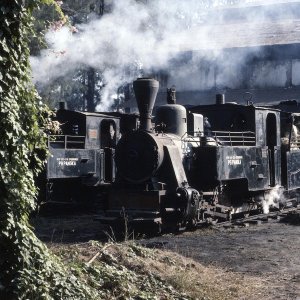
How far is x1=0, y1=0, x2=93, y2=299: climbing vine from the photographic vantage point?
523 cm

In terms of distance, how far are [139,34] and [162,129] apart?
31.8ft

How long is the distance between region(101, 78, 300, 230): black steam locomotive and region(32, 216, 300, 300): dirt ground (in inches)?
22.8

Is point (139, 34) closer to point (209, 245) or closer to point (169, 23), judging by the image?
point (169, 23)

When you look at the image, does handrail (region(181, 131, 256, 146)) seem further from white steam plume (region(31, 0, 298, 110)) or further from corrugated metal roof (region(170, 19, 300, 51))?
corrugated metal roof (region(170, 19, 300, 51))

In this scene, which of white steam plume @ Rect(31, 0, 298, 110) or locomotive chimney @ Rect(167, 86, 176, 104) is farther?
white steam plume @ Rect(31, 0, 298, 110)

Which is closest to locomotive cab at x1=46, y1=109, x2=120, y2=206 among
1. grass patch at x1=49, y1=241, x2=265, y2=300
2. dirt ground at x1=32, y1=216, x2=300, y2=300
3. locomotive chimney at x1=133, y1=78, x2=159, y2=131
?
dirt ground at x1=32, y1=216, x2=300, y2=300

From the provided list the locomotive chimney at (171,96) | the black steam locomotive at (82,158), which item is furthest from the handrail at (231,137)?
the black steam locomotive at (82,158)

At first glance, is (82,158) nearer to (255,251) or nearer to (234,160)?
(234,160)

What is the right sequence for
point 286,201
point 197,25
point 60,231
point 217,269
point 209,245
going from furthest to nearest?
point 197,25 → point 286,201 → point 60,231 → point 209,245 → point 217,269

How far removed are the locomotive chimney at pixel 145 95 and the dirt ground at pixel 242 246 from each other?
2336 mm

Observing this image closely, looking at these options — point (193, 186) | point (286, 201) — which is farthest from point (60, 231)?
point (286, 201)

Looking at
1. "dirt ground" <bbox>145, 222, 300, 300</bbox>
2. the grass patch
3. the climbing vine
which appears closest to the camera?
the climbing vine

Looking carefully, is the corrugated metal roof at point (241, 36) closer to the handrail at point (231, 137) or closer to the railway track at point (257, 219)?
the handrail at point (231, 137)

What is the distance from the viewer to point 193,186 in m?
12.5
